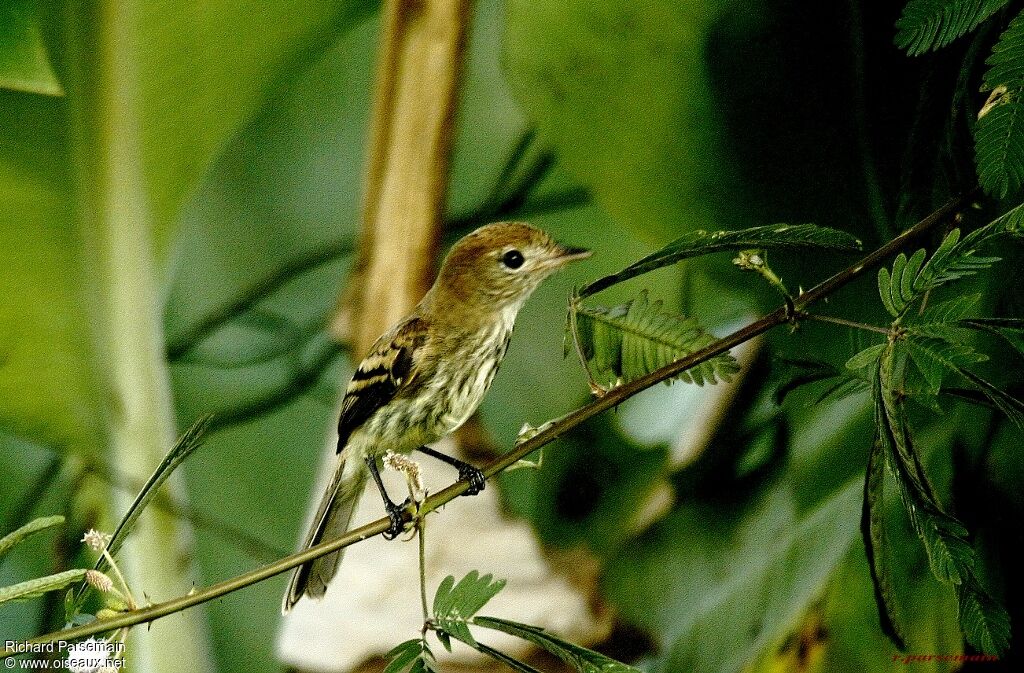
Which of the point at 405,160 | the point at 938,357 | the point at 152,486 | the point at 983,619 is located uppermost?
the point at 405,160

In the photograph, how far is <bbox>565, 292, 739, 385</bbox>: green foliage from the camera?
0.85m

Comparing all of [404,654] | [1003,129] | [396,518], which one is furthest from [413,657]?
[1003,129]

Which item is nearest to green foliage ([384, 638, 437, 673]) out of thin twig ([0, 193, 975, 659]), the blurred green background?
thin twig ([0, 193, 975, 659])

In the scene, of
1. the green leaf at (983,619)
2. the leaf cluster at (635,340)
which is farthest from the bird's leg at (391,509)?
the green leaf at (983,619)

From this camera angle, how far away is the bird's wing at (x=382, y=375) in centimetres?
90

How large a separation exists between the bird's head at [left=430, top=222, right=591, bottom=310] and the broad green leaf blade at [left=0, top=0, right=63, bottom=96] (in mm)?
422

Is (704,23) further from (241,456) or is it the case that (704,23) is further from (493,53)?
(241,456)

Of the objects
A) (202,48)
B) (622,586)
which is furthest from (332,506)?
(202,48)

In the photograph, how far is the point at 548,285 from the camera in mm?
991

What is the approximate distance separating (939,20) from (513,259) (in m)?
0.47

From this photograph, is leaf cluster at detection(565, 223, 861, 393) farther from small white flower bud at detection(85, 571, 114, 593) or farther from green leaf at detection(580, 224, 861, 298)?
small white flower bud at detection(85, 571, 114, 593)

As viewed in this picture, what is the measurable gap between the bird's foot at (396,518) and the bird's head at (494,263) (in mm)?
216

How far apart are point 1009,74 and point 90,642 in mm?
961

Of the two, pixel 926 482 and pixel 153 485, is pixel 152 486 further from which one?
pixel 926 482
